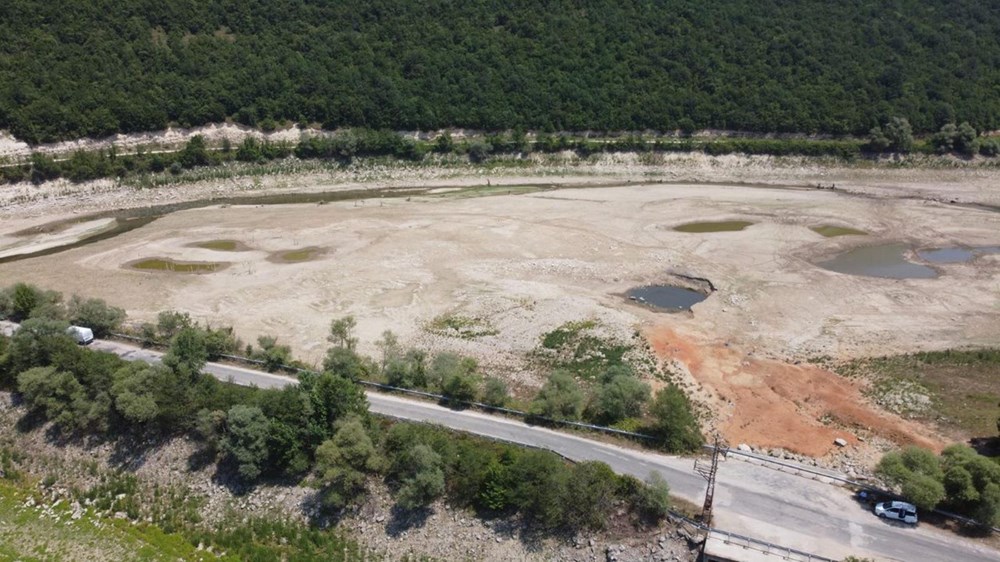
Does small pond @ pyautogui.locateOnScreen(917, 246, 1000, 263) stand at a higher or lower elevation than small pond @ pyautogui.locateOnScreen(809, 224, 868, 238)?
lower

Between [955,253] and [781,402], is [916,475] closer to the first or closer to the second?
[781,402]

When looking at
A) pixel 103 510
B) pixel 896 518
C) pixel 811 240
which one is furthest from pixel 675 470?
pixel 811 240

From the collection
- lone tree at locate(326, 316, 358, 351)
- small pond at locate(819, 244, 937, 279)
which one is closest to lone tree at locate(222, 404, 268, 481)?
lone tree at locate(326, 316, 358, 351)

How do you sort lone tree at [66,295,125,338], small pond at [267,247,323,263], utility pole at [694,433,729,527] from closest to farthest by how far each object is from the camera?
utility pole at [694,433,729,527], lone tree at [66,295,125,338], small pond at [267,247,323,263]

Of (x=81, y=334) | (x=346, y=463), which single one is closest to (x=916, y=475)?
(x=346, y=463)

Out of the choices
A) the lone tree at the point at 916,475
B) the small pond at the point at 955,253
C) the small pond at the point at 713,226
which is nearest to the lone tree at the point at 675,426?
the lone tree at the point at 916,475

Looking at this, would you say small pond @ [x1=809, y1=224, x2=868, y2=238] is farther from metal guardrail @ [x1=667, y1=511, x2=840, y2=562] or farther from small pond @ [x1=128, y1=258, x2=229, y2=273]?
small pond @ [x1=128, y1=258, x2=229, y2=273]
